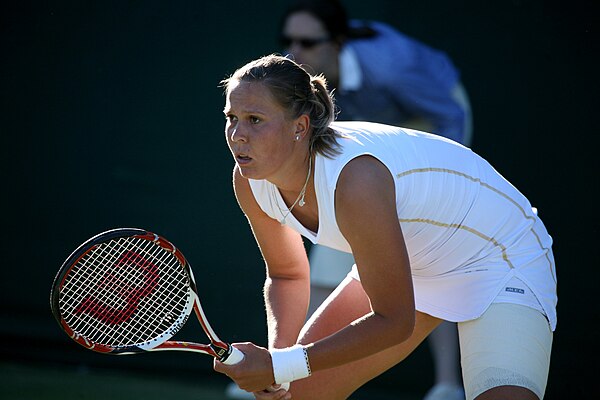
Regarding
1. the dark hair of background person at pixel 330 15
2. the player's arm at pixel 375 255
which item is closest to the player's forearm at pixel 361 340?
the player's arm at pixel 375 255

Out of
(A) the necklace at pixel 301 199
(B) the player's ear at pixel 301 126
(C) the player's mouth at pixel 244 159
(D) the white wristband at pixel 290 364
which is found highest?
(B) the player's ear at pixel 301 126

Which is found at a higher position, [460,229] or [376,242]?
[376,242]

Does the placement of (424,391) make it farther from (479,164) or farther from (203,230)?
(479,164)

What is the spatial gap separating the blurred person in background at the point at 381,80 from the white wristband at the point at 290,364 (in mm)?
1781

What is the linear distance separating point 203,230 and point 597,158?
1853 mm

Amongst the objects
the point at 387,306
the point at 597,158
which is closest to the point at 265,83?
the point at 387,306

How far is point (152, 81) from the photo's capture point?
485 centimetres

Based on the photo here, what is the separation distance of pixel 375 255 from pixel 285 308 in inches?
22.9

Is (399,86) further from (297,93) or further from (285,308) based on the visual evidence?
(297,93)

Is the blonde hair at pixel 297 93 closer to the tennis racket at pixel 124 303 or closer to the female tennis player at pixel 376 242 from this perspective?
the female tennis player at pixel 376 242

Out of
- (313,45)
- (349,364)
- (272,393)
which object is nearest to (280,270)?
(349,364)

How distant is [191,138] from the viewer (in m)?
4.82

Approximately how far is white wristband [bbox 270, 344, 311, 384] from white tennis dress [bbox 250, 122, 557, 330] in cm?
32

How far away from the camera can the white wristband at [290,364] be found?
2.53 meters
